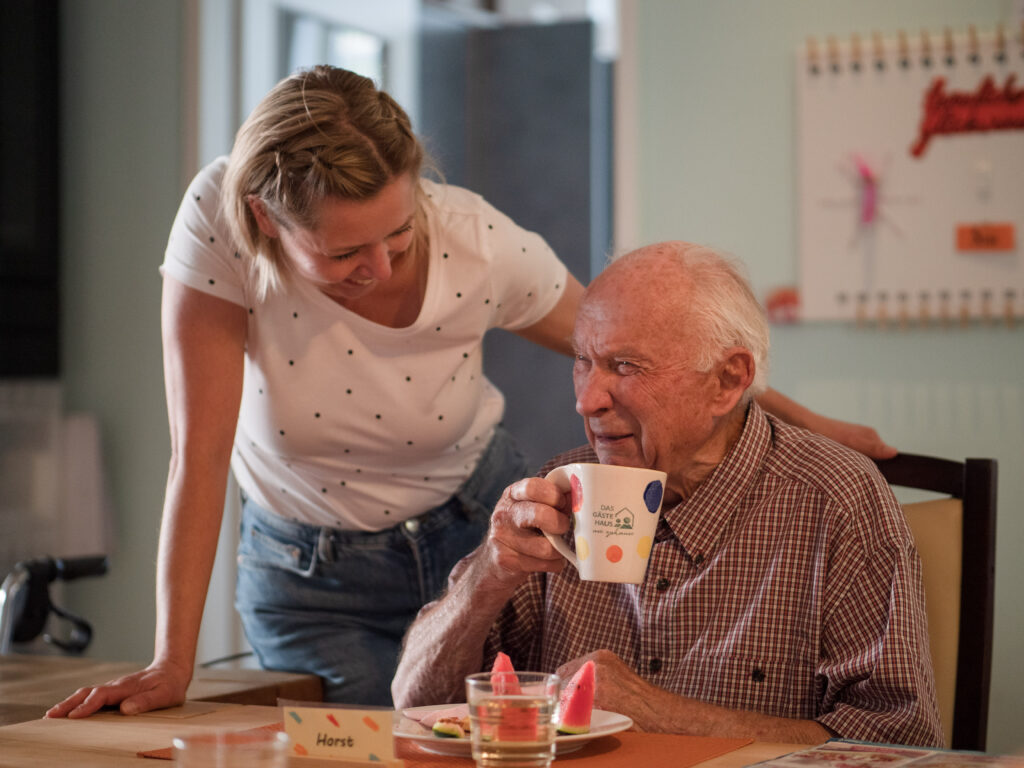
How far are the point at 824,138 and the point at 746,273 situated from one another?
4.43ft

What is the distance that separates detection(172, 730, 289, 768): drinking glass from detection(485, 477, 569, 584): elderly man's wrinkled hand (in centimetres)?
45

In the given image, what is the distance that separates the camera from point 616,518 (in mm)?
1187

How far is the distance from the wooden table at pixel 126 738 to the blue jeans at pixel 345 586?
0.41 metres

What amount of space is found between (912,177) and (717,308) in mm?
1424

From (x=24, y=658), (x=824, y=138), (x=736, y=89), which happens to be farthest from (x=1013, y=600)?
(x=24, y=658)

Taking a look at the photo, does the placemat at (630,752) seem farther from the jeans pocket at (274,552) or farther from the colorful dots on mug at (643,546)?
the jeans pocket at (274,552)

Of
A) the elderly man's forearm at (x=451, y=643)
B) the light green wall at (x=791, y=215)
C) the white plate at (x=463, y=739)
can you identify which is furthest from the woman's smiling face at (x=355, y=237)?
the light green wall at (x=791, y=215)

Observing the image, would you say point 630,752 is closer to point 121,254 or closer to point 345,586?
point 345,586

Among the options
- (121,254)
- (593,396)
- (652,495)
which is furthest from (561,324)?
(121,254)

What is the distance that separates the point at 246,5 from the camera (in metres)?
3.76

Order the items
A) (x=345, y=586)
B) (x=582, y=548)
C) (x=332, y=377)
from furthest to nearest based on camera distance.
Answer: (x=345, y=586) → (x=332, y=377) → (x=582, y=548)

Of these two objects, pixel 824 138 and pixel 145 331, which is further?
pixel 145 331

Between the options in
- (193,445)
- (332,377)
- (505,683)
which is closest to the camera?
(505,683)

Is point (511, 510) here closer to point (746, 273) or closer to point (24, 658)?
point (746, 273)
